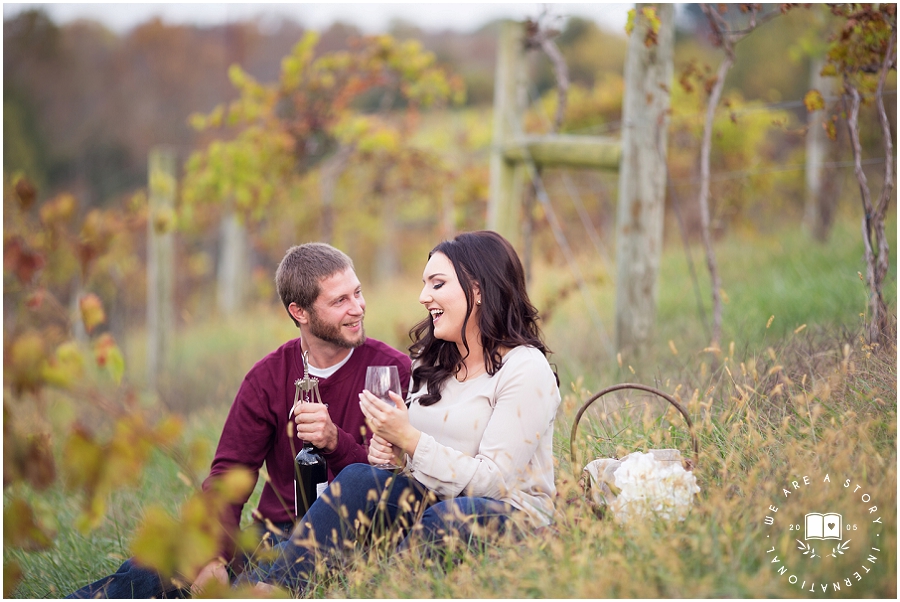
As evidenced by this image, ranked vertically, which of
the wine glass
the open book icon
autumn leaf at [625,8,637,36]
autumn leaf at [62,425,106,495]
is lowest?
the open book icon

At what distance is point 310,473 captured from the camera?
2.80m

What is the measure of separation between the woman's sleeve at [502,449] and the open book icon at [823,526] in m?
0.84

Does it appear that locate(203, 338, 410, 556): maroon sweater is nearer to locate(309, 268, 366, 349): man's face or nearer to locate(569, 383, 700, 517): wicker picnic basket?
locate(309, 268, 366, 349): man's face

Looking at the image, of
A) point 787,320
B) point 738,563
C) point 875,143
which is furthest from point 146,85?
point 738,563

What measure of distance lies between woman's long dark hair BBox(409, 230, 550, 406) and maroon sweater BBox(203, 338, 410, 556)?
0.97ft

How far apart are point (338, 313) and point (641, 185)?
2245 mm

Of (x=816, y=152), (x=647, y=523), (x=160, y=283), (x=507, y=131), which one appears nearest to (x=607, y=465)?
(x=647, y=523)

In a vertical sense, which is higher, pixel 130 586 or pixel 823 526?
pixel 823 526

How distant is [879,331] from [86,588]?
3.29 m

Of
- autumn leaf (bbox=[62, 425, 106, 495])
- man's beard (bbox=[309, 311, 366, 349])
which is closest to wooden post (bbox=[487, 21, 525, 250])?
man's beard (bbox=[309, 311, 366, 349])

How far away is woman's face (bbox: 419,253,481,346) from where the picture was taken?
2.75 meters

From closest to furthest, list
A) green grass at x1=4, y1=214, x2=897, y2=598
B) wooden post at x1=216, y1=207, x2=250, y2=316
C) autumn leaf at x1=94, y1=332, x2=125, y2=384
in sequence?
green grass at x1=4, y1=214, x2=897, y2=598 < autumn leaf at x1=94, y1=332, x2=125, y2=384 < wooden post at x1=216, y1=207, x2=250, y2=316

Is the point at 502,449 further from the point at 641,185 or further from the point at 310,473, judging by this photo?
the point at 641,185

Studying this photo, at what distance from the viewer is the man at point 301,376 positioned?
119 inches
